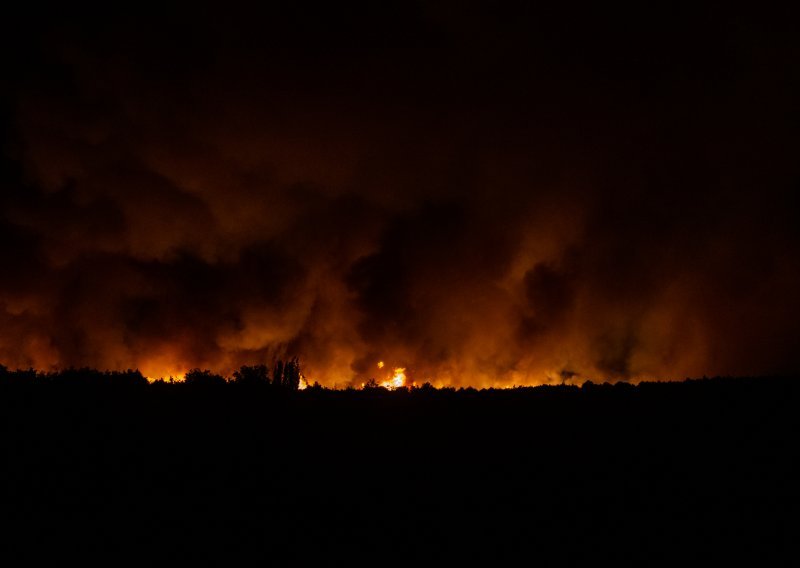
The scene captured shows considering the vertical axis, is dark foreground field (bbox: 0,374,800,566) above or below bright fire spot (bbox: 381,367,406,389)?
below

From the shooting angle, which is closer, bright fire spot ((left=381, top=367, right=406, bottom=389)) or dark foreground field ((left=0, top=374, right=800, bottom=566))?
dark foreground field ((left=0, top=374, right=800, bottom=566))

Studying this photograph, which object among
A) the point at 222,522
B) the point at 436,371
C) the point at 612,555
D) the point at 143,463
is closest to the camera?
the point at 612,555

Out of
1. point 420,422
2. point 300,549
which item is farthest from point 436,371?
point 300,549

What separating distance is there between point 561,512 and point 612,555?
951 millimetres

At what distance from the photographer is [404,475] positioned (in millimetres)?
10000

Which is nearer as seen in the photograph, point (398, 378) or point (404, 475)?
point (404, 475)

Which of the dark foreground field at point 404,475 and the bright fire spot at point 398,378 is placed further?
the bright fire spot at point 398,378

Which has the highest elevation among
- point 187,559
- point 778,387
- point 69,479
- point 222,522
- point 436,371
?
point 436,371

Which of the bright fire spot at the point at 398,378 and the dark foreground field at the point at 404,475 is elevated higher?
the bright fire spot at the point at 398,378

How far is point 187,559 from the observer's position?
29.6 feet

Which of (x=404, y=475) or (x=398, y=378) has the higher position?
(x=398, y=378)

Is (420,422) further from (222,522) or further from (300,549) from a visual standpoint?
(222,522)

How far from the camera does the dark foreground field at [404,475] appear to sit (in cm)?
897

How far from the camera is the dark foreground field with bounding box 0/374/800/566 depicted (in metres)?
8.97
